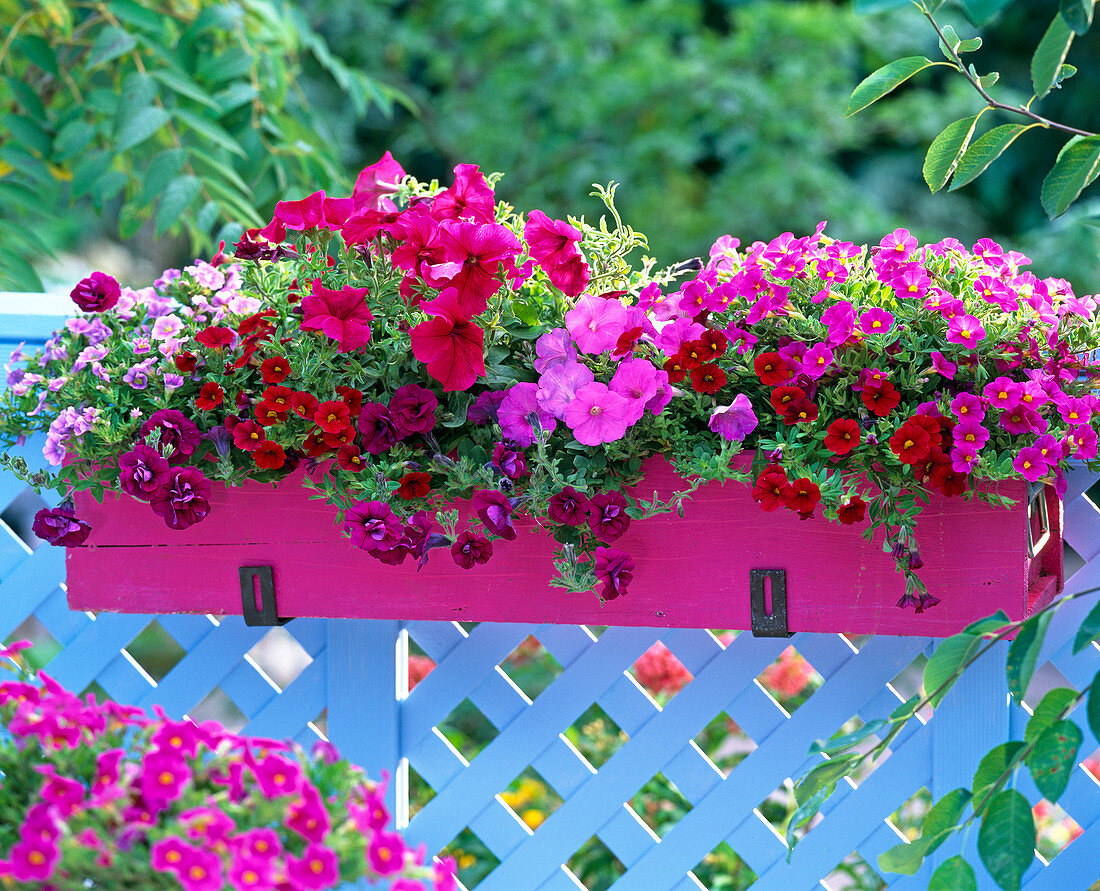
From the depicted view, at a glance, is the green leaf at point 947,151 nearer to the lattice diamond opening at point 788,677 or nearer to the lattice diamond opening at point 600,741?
the lattice diamond opening at point 600,741

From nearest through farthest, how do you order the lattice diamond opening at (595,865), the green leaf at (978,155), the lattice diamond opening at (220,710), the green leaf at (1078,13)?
the green leaf at (1078,13) → the green leaf at (978,155) → the lattice diamond opening at (595,865) → the lattice diamond opening at (220,710)

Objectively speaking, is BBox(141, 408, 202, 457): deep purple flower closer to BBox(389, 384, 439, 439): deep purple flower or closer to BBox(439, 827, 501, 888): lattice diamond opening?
BBox(389, 384, 439, 439): deep purple flower

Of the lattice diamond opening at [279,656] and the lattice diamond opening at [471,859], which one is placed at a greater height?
the lattice diamond opening at [471,859]

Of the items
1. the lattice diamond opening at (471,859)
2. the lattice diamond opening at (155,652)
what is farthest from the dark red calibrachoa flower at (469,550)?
the lattice diamond opening at (155,652)

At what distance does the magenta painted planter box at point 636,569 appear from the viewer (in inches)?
37.8

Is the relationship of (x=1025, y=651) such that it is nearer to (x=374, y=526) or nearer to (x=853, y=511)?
(x=853, y=511)

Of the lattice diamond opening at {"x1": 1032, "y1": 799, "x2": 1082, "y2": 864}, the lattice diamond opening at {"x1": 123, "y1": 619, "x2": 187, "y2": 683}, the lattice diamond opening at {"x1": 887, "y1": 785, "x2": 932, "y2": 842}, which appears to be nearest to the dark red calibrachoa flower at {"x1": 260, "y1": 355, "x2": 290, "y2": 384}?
the lattice diamond opening at {"x1": 887, "y1": 785, "x2": 932, "y2": 842}

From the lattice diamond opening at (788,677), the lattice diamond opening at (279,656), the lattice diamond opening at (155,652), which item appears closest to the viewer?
the lattice diamond opening at (788,677)

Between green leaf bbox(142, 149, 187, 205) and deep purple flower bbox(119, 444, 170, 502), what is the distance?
0.74 m

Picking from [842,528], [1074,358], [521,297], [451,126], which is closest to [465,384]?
[521,297]

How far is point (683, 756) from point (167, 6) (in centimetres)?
196

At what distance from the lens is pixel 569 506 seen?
933mm

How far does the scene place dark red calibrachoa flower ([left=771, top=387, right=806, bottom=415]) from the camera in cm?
91

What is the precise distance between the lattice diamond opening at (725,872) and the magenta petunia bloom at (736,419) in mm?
892
